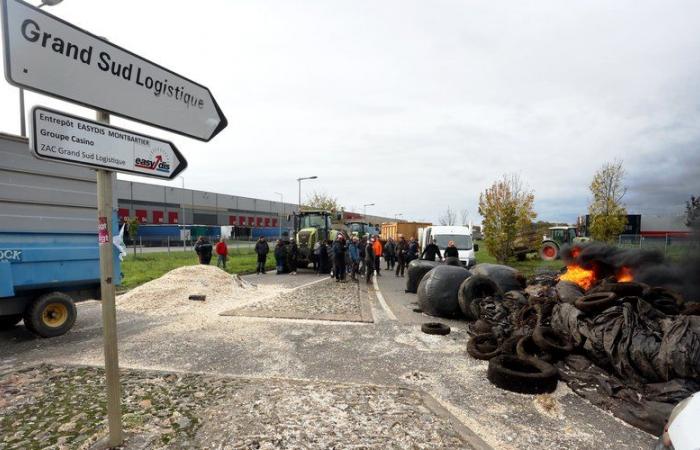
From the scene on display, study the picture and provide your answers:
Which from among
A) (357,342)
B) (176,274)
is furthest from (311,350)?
(176,274)

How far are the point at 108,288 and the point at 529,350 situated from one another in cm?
540

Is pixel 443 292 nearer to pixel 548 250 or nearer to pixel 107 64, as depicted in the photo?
pixel 107 64

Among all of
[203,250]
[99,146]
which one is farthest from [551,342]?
[203,250]

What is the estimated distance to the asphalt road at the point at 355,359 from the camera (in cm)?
362

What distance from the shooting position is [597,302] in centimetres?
525

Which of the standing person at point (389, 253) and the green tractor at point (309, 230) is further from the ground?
the green tractor at point (309, 230)

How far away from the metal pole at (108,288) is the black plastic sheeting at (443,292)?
668 cm

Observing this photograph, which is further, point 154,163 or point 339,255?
point 339,255

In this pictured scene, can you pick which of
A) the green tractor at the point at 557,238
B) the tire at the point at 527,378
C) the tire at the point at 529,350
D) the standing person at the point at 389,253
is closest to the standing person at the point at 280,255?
the standing person at the point at 389,253

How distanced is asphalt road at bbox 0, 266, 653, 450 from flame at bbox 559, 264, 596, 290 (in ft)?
9.47

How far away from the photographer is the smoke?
270 inches

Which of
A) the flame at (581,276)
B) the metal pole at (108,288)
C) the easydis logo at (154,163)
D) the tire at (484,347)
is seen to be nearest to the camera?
the metal pole at (108,288)

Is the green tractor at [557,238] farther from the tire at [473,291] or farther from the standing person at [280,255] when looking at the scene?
the tire at [473,291]

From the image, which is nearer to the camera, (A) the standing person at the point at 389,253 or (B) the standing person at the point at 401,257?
(B) the standing person at the point at 401,257
